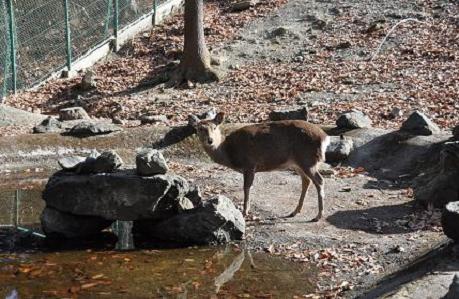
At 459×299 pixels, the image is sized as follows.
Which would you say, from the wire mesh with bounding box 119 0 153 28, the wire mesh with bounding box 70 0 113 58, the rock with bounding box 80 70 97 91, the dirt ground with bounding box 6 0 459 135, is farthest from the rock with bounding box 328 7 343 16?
the rock with bounding box 80 70 97 91

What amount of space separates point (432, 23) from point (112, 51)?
816 cm

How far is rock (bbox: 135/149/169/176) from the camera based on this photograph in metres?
8.92

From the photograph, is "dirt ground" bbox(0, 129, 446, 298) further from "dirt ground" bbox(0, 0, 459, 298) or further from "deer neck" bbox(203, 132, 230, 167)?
"deer neck" bbox(203, 132, 230, 167)

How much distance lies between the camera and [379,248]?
8.42m

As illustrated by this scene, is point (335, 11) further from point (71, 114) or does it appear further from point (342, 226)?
point (342, 226)

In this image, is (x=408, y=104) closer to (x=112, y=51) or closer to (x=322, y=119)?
(x=322, y=119)

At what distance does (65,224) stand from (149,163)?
1221 millimetres

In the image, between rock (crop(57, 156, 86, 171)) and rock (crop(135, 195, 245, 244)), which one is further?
rock (crop(57, 156, 86, 171))

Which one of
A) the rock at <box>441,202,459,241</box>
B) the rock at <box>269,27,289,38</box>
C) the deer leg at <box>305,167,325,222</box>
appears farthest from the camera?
the rock at <box>269,27,289,38</box>

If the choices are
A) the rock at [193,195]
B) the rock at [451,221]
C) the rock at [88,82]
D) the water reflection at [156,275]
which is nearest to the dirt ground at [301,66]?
the rock at [88,82]

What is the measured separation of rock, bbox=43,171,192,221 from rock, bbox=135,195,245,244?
174 millimetres

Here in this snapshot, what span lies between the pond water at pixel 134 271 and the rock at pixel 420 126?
14.6 feet

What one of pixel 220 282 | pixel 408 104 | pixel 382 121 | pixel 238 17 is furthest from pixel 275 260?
pixel 238 17

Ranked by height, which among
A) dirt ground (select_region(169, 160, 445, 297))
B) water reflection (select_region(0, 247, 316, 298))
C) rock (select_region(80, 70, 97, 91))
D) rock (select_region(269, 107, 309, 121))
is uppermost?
rock (select_region(80, 70, 97, 91))
